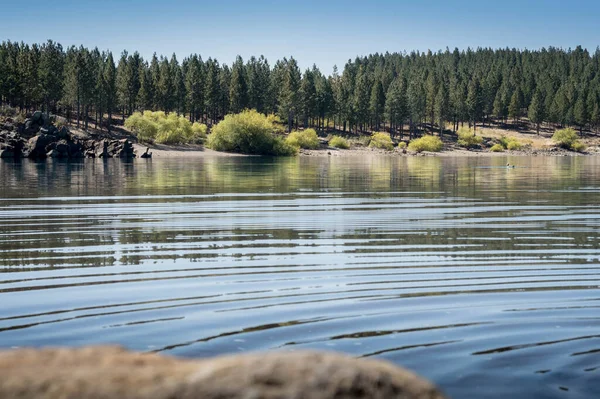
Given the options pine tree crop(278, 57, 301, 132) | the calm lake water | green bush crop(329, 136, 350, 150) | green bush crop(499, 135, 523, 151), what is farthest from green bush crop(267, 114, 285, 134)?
the calm lake water

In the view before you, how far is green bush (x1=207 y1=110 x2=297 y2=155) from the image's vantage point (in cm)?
11156

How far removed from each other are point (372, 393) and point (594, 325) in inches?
294

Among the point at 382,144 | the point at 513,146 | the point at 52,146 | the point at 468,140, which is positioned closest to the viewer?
the point at 52,146

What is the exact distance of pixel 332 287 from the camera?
11492 millimetres

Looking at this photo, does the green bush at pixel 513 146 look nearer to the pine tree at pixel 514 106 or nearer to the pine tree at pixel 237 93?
the pine tree at pixel 514 106

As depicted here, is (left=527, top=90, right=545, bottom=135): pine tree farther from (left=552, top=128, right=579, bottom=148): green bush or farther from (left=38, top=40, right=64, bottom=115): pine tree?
(left=38, top=40, right=64, bottom=115): pine tree

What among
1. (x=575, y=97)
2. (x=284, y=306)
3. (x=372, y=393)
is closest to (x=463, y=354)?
(x=284, y=306)

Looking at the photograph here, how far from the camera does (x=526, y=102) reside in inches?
7623

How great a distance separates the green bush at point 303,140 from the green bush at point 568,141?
5698cm

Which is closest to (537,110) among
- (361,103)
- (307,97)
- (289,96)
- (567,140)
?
(567,140)

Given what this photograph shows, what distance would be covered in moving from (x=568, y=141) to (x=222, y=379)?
16297 centimetres

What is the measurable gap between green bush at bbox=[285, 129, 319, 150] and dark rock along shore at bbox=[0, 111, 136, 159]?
32.8 meters

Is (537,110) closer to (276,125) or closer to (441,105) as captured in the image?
(441,105)

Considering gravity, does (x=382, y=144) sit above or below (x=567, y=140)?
below
